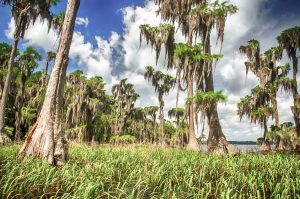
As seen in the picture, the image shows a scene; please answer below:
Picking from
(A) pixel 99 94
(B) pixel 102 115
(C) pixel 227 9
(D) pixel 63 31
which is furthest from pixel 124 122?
(D) pixel 63 31

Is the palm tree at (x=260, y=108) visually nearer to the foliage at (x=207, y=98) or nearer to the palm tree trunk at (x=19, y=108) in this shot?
the foliage at (x=207, y=98)

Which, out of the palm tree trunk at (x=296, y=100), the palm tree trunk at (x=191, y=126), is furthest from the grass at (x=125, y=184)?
the palm tree trunk at (x=296, y=100)

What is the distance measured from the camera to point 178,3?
19.3 m

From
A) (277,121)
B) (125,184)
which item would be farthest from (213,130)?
(125,184)

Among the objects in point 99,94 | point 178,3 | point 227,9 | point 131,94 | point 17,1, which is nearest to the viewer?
point 227,9

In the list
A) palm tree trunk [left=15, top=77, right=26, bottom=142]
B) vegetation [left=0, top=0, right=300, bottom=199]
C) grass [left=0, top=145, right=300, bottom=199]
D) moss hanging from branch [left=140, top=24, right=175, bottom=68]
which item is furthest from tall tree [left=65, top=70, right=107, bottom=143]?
grass [left=0, top=145, right=300, bottom=199]

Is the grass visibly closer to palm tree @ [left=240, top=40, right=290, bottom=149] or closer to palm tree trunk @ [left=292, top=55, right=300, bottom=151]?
palm tree trunk @ [left=292, top=55, right=300, bottom=151]

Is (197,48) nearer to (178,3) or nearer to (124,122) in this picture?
(178,3)

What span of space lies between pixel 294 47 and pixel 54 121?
18875mm

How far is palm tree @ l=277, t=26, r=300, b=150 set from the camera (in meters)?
20.2

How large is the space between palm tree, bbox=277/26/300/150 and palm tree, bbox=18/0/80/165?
658 inches

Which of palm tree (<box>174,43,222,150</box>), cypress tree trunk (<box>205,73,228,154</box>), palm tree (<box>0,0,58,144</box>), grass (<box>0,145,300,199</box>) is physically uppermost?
palm tree (<box>0,0,58,144</box>)

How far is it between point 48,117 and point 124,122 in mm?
33082

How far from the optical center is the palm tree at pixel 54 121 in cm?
841
